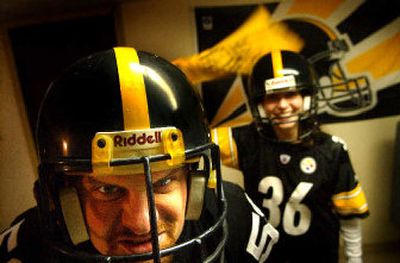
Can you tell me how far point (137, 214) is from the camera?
594 mm

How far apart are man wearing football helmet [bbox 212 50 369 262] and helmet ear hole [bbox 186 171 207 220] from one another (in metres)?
0.68

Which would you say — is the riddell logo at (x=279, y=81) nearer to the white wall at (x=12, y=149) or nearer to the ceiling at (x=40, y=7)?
the ceiling at (x=40, y=7)

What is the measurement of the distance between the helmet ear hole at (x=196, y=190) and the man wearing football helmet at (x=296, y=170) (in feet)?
2.23

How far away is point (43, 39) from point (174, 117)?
167 cm

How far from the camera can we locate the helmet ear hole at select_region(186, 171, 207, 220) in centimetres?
74

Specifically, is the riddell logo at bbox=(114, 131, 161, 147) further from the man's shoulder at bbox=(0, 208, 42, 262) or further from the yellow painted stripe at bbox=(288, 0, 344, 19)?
the yellow painted stripe at bbox=(288, 0, 344, 19)

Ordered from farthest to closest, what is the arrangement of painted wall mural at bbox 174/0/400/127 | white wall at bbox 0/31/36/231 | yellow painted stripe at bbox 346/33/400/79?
1. yellow painted stripe at bbox 346/33/400/79
2. painted wall mural at bbox 174/0/400/127
3. white wall at bbox 0/31/36/231

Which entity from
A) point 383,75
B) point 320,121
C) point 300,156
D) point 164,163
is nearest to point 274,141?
point 300,156

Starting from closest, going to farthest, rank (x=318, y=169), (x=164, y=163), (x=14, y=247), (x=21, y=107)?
(x=164, y=163), (x=14, y=247), (x=318, y=169), (x=21, y=107)

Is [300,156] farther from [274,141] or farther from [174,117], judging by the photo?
[174,117]

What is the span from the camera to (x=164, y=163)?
0.59 m

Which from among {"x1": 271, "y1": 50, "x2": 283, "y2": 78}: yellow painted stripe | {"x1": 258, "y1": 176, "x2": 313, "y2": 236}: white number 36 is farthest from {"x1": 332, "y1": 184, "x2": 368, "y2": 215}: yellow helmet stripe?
{"x1": 271, "y1": 50, "x2": 283, "y2": 78}: yellow painted stripe

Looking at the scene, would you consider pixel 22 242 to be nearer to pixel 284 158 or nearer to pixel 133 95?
pixel 133 95

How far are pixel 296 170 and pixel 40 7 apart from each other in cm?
174
